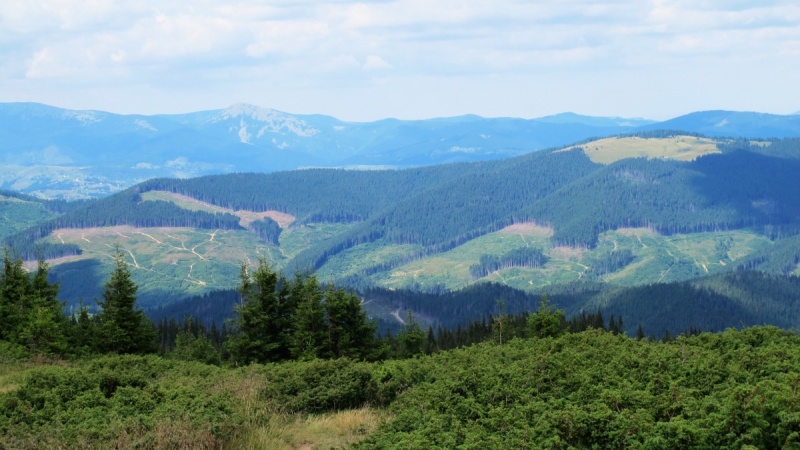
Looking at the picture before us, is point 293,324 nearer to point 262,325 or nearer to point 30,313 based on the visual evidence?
point 262,325

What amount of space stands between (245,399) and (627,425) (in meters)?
14.4

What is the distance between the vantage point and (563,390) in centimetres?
2425

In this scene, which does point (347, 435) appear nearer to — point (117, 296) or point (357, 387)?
point (357, 387)

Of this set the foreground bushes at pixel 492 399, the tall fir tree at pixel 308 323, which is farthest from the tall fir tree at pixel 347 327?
the foreground bushes at pixel 492 399

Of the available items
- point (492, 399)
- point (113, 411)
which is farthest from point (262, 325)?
point (492, 399)

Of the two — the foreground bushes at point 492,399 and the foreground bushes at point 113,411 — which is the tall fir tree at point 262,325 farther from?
the foreground bushes at point 113,411

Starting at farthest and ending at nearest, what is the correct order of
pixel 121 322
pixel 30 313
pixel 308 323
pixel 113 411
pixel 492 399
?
pixel 121 322 → pixel 308 323 → pixel 30 313 → pixel 113 411 → pixel 492 399

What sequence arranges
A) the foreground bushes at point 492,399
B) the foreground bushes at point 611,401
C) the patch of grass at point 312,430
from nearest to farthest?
the foreground bushes at point 611,401 < the foreground bushes at point 492,399 < the patch of grass at point 312,430

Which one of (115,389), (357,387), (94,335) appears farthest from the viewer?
(94,335)

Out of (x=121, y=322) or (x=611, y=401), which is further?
(x=121, y=322)

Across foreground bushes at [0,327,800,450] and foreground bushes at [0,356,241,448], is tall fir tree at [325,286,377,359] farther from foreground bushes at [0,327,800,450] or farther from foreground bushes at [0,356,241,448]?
foreground bushes at [0,356,241,448]

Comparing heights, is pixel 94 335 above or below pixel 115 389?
below

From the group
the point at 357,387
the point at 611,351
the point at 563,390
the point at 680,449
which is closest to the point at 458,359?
the point at 357,387

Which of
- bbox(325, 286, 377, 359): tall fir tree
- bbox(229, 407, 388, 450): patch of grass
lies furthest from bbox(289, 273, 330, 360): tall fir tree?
bbox(229, 407, 388, 450): patch of grass
